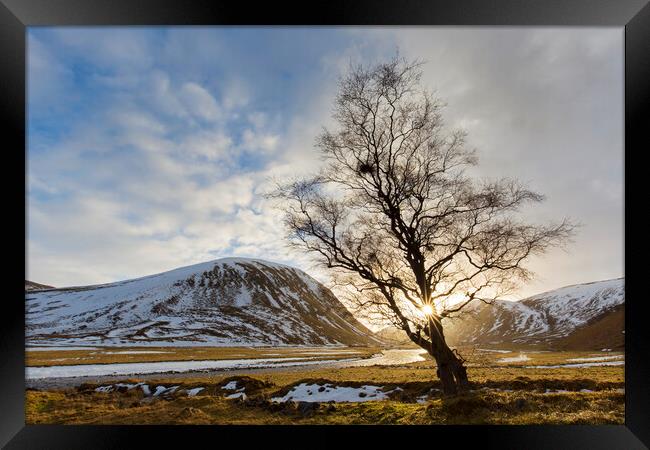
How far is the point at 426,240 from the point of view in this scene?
10773 millimetres

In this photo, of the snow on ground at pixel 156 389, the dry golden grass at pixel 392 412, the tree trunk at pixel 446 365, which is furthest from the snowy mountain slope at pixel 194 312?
the tree trunk at pixel 446 365

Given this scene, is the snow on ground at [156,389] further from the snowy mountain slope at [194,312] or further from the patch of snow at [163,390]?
the snowy mountain slope at [194,312]

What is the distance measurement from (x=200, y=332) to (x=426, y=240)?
105838 millimetres

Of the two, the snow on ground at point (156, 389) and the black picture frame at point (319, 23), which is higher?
the black picture frame at point (319, 23)

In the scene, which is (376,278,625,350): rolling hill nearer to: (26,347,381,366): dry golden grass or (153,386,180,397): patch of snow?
(26,347,381,366): dry golden grass

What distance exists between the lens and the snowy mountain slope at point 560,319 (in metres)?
124

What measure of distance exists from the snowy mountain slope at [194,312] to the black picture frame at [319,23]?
72876mm

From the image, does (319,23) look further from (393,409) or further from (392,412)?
(393,409)

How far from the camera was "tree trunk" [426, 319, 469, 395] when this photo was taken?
10.7 metres

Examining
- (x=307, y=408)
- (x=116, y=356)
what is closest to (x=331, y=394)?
(x=307, y=408)

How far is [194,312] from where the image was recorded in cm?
12200

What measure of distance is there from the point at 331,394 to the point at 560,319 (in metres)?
186

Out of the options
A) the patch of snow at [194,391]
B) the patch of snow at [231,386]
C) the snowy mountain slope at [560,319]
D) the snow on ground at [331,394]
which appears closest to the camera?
the snow on ground at [331,394]
